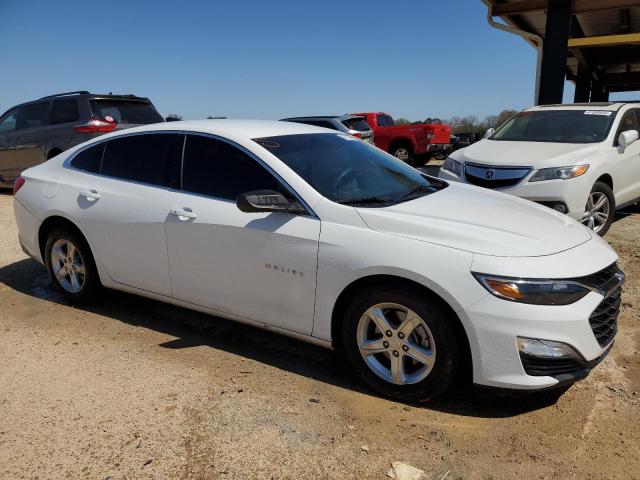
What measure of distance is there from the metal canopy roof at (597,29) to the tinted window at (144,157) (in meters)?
11.1

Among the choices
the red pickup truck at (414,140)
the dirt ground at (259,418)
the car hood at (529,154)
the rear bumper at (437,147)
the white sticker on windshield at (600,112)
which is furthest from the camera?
the rear bumper at (437,147)

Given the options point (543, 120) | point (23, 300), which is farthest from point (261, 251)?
point (543, 120)

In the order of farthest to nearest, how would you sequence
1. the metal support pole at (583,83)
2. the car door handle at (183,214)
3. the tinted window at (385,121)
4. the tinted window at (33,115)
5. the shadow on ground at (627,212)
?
1. the metal support pole at (583,83)
2. the tinted window at (385,121)
3. the tinted window at (33,115)
4. the shadow on ground at (627,212)
5. the car door handle at (183,214)

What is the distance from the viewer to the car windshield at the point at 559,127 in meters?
6.75

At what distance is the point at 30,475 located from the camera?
7.98 ft

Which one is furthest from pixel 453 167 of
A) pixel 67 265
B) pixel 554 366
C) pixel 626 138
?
pixel 67 265

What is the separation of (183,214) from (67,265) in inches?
60.4

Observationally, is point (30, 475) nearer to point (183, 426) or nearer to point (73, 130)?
point (183, 426)

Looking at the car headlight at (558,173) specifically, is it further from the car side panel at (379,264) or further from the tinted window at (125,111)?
the tinted window at (125,111)

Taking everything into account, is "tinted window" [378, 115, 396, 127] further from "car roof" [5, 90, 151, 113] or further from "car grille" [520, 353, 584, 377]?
"car grille" [520, 353, 584, 377]

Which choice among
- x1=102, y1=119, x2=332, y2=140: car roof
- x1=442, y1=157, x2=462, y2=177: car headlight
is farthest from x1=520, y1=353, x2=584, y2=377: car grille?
x1=442, y1=157, x2=462, y2=177: car headlight

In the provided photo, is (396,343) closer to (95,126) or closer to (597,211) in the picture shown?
(597,211)

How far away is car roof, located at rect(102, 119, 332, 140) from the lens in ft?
12.1

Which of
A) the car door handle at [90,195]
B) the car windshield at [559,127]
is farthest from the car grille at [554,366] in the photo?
the car windshield at [559,127]
